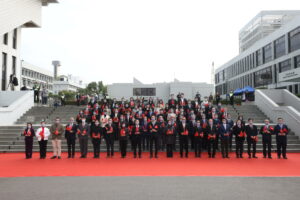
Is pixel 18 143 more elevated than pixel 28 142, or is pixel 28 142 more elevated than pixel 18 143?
pixel 28 142

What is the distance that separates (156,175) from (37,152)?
8.26 meters

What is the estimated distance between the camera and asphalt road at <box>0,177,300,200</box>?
5.99 meters

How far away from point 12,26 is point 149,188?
2722 centimetres

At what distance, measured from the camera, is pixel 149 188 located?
671cm

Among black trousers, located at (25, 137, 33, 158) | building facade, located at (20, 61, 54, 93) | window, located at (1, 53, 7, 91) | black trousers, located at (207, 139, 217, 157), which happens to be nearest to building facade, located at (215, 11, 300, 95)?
black trousers, located at (207, 139, 217, 157)

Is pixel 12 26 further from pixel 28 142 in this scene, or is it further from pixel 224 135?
pixel 224 135

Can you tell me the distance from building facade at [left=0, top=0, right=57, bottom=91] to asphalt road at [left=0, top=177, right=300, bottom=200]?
24.0 m

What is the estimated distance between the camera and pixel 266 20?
276ft

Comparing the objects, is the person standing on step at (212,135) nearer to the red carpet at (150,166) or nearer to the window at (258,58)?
the red carpet at (150,166)

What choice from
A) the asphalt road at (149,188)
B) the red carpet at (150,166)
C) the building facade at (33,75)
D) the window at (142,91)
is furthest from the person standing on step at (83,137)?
the building facade at (33,75)

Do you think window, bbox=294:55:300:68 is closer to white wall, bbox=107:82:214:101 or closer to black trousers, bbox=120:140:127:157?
white wall, bbox=107:82:214:101

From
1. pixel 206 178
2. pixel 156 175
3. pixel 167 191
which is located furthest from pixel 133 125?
pixel 167 191

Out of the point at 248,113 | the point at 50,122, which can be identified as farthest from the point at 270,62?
the point at 50,122

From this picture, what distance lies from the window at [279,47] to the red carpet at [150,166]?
4132 centimetres
